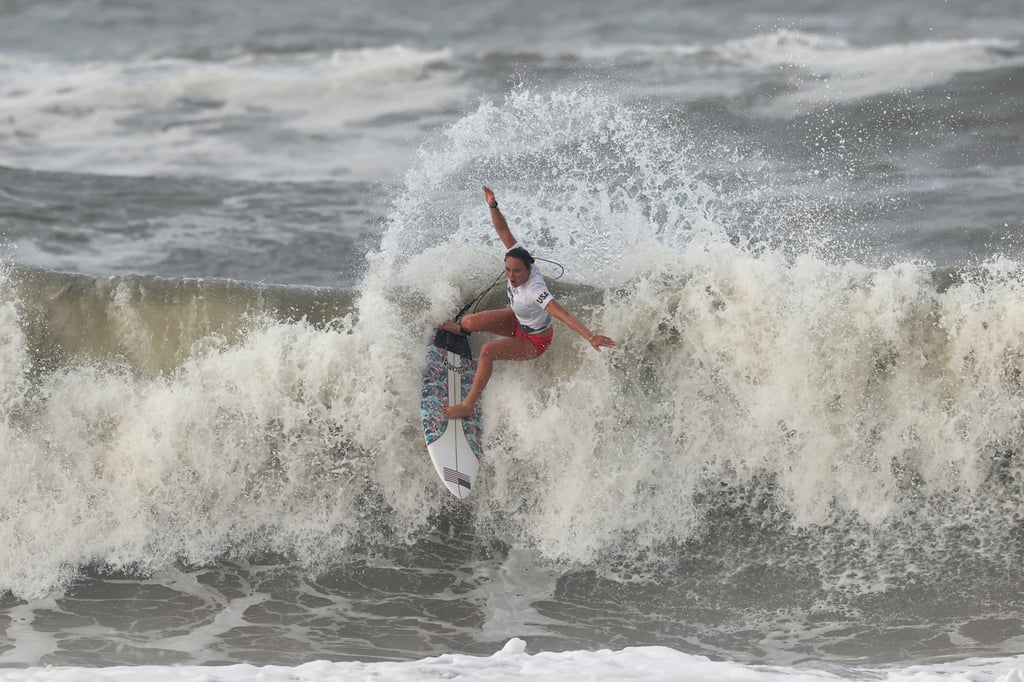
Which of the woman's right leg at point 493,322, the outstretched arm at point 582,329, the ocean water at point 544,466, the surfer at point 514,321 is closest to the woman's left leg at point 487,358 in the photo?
the surfer at point 514,321

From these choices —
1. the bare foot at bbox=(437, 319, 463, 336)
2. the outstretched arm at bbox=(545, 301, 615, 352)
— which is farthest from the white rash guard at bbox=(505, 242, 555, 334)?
the bare foot at bbox=(437, 319, 463, 336)

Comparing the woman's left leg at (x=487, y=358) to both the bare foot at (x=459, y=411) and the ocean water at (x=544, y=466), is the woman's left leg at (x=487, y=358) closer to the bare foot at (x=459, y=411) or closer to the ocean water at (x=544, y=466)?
the bare foot at (x=459, y=411)

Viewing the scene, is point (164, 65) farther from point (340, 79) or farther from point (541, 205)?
point (541, 205)

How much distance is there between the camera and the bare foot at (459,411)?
8.27m

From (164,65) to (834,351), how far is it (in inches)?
737

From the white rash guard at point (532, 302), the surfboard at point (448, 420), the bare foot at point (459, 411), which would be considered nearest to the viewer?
the white rash guard at point (532, 302)

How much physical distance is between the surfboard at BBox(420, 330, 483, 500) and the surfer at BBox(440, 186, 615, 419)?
81 millimetres

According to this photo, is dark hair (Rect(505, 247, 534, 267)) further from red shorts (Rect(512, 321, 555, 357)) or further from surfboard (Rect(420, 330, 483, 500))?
surfboard (Rect(420, 330, 483, 500))

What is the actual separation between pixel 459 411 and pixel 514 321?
0.75 m

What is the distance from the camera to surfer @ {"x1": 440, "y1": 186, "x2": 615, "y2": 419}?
778 centimetres

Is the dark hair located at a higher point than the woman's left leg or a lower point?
higher

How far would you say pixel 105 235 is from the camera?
47.9ft

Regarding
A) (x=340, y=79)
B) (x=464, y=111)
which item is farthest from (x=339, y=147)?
(x=340, y=79)

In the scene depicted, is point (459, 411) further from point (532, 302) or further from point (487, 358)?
point (532, 302)
